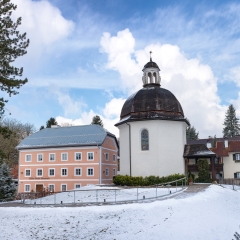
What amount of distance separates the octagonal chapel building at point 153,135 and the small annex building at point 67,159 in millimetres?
9092

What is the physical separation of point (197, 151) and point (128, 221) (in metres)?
16.7

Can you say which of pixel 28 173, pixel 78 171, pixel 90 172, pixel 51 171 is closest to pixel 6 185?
pixel 78 171

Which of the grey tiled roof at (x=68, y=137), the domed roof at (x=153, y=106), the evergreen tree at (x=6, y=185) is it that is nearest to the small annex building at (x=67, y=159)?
the grey tiled roof at (x=68, y=137)

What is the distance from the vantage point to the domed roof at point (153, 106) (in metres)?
27.9

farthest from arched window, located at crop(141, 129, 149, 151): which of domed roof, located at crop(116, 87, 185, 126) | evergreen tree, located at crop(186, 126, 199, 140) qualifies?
evergreen tree, located at crop(186, 126, 199, 140)

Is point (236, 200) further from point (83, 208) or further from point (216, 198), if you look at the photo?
point (83, 208)

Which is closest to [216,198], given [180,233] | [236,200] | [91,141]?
[236,200]

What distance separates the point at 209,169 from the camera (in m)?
29.3

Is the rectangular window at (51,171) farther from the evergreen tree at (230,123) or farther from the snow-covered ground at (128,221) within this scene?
the evergreen tree at (230,123)

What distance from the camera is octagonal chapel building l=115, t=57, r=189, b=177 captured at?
89.7ft

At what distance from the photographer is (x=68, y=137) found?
39938 mm

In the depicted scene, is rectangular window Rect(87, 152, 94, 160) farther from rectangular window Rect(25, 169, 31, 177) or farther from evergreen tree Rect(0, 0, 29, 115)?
evergreen tree Rect(0, 0, 29, 115)

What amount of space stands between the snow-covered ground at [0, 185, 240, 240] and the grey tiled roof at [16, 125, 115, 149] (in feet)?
71.5

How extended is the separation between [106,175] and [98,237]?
2651 cm
